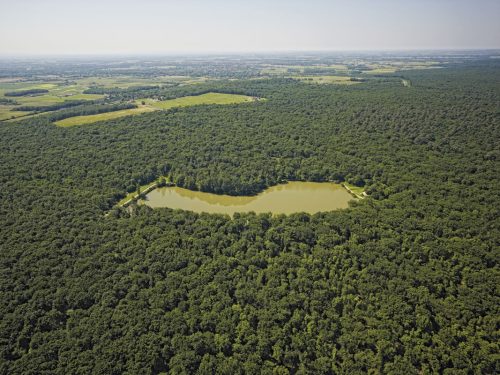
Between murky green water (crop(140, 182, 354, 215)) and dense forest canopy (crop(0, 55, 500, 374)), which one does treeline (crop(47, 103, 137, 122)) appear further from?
murky green water (crop(140, 182, 354, 215))

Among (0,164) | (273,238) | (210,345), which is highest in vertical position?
(0,164)

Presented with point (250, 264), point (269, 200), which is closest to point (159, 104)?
point (269, 200)

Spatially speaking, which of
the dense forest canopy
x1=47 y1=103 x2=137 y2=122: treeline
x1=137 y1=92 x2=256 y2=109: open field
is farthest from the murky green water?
x1=137 y1=92 x2=256 y2=109: open field

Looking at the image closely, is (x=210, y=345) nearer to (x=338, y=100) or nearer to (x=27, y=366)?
(x=27, y=366)

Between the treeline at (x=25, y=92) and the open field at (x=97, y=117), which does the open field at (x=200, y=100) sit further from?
the treeline at (x=25, y=92)

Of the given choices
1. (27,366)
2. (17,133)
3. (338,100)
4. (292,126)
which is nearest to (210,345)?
(27,366)

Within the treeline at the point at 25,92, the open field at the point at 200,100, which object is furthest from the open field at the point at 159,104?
the treeline at the point at 25,92

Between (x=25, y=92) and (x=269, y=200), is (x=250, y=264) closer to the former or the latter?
(x=269, y=200)
